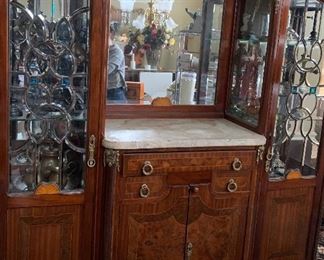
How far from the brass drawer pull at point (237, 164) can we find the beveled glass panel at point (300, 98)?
8.3 inches

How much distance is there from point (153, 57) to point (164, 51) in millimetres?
70

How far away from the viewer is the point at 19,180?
213 cm

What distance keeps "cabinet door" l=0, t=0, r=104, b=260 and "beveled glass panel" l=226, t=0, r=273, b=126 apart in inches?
33.1

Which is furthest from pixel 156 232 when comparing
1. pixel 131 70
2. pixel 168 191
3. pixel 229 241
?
pixel 131 70

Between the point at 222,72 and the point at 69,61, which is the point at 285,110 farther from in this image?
the point at 69,61

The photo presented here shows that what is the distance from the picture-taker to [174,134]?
2.28 meters

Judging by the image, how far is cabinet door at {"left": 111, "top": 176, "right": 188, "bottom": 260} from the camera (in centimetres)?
219

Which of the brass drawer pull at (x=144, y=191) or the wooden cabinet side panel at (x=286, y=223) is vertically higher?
the brass drawer pull at (x=144, y=191)

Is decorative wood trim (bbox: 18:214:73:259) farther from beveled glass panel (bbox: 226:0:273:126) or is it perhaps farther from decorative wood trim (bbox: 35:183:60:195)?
beveled glass panel (bbox: 226:0:273:126)

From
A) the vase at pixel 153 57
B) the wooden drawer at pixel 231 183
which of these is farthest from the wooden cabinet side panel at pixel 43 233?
the vase at pixel 153 57

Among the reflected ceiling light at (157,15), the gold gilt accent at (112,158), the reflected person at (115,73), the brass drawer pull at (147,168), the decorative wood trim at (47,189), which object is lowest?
the decorative wood trim at (47,189)

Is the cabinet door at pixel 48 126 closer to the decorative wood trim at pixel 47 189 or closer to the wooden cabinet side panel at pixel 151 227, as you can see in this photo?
the decorative wood trim at pixel 47 189

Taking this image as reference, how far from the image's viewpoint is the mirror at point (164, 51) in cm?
244

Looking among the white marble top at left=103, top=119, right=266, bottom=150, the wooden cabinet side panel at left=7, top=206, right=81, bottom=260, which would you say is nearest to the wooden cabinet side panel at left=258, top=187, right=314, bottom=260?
the white marble top at left=103, top=119, right=266, bottom=150
